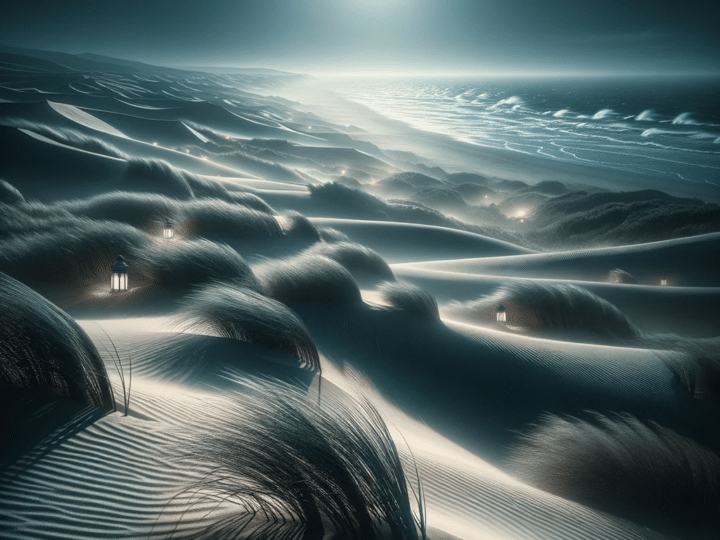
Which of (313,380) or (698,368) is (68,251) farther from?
(698,368)

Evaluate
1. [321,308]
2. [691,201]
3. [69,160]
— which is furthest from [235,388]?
[691,201]

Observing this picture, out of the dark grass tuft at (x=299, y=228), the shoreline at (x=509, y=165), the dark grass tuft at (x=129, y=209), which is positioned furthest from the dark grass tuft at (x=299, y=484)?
the shoreline at (x=509, y=165)

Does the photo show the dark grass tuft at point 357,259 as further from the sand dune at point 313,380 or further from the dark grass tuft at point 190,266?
the dark grass tuft at point 190,266

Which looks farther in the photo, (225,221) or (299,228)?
(299,228)

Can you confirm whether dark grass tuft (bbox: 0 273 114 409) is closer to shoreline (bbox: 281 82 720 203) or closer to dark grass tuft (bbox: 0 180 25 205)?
dark grass tuft (bbox: 0 180 25 205)

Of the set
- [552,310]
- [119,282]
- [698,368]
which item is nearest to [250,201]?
[119,282]

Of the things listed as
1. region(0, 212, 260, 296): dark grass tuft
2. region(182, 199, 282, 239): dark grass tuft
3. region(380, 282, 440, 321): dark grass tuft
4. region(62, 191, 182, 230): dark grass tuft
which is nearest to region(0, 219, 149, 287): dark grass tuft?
region(0, 212, 260, 296): dark grass tuft

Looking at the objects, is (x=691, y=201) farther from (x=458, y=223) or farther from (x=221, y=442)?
(x=221, y=442)
